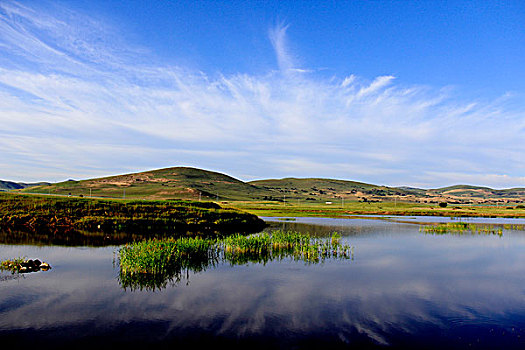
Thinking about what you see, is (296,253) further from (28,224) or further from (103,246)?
(28,224)

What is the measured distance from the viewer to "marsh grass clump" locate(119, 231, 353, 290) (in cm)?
2474

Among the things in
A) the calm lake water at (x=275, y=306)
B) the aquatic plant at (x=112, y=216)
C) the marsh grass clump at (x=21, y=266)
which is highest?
the aquatic plant at (x=112, y=216)

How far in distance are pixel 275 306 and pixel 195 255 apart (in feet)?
46.4

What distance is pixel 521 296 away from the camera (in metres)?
22.7

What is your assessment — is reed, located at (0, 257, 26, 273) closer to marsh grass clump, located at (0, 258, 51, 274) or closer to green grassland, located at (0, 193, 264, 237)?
marsh grass clump, located at (0, 258, 51, 274)

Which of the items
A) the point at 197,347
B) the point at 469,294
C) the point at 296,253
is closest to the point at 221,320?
the point at 197,347

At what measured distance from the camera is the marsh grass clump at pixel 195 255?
24.7m

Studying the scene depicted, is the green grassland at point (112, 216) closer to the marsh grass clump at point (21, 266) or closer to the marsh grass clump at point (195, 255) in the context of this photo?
the marsh grass clump at point (195, 255)

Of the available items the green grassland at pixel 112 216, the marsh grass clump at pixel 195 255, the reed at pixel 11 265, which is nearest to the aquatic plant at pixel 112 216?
the green grassland at pixel 112 216

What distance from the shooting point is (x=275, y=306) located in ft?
63.6

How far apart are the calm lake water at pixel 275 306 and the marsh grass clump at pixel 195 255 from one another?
1.14m

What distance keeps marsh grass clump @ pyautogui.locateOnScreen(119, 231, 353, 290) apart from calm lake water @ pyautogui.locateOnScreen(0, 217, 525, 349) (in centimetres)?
114

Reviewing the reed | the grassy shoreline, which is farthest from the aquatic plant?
the grassy shoreline

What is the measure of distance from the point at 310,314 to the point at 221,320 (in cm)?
449
